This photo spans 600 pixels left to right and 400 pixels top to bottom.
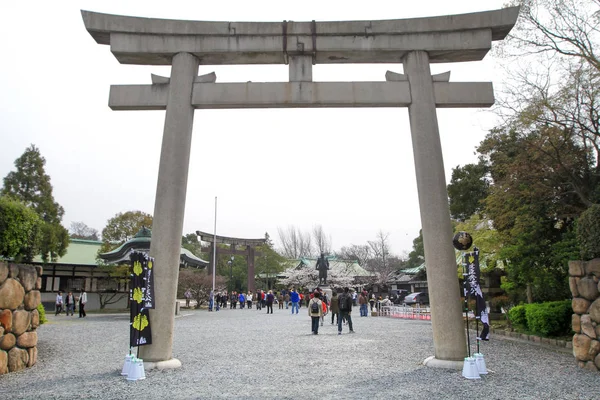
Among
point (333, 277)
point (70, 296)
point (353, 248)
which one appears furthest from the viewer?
point (353, 248)

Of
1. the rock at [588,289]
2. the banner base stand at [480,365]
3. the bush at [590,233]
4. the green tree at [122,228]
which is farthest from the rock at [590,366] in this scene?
the green tree at [122,228]

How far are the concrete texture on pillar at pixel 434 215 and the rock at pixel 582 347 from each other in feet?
7.80

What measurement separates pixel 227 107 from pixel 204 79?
29.4 inches

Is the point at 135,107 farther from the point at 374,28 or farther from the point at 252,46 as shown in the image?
the point at 374,28

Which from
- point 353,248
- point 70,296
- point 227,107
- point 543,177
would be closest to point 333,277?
point 353,248

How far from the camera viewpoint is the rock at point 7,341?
7.60 meters

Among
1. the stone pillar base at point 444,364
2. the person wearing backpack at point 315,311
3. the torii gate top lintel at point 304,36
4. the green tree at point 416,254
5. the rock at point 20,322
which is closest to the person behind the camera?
the stone pillar base at point 444,364

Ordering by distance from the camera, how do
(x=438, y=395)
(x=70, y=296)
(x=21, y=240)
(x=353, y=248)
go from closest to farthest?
(x=438, y=395), (x=21, y=240), (x=70, y=296), (x=353, y=248)

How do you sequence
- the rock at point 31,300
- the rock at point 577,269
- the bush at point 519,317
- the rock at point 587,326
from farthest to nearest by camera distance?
the bush at point 519,317 → the rock at point 577,269 → the rock at point 31,300 → the rock at point 587,326

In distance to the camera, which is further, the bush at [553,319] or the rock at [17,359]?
the bush at [553,319]

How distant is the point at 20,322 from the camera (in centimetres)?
809

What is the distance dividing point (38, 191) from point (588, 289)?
27.8 meters

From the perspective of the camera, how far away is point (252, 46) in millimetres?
8984

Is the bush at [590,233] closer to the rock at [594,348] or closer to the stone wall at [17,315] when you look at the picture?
the rock at [594,348]
